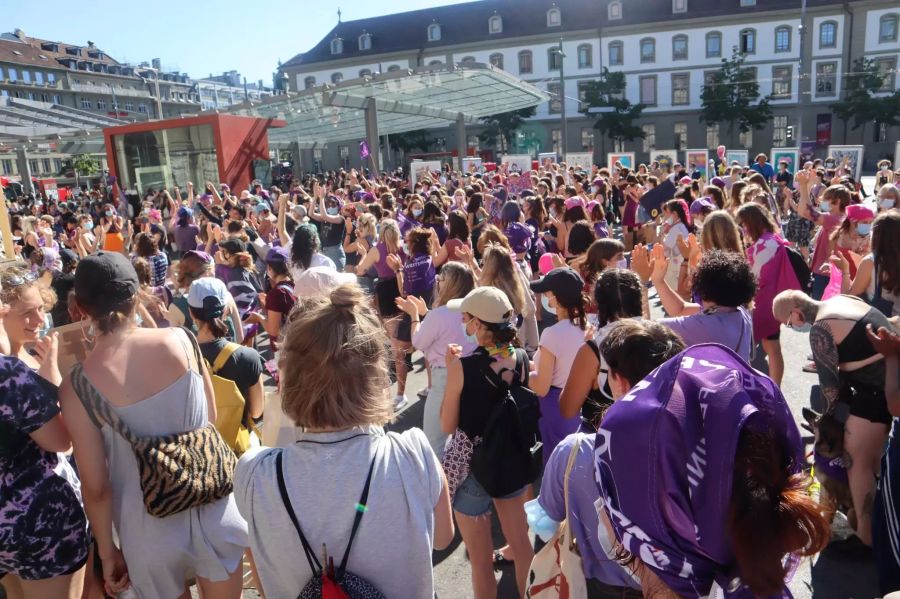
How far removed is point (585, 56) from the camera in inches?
2218

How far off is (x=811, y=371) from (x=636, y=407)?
6154 millimetres

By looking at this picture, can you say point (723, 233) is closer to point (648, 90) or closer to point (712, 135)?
point (712, 135)

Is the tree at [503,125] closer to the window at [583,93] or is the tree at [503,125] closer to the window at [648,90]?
the window at [583,93]

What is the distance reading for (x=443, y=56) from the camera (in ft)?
199

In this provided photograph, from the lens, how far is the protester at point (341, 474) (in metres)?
1.68

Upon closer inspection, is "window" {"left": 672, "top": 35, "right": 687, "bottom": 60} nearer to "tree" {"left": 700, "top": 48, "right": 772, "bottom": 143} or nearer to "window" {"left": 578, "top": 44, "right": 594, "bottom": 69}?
"tree" {"left": 700, "top": 48, "right": 772, "bottom": 143}

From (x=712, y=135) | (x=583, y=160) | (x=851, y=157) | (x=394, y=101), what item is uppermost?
(x=394, y=101)

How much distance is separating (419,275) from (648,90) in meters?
55.0

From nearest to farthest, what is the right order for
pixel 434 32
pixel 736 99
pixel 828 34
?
1. pixel 828 34
2. pixel 736 99
3. pixel 434 32

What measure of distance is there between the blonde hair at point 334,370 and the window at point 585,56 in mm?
59886

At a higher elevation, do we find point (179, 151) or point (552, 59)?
point (552, 59)

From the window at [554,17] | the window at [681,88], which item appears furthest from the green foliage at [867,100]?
the window at [554,17]

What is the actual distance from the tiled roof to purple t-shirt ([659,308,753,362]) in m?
58.0

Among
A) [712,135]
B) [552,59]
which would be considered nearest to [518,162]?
[712,135]
